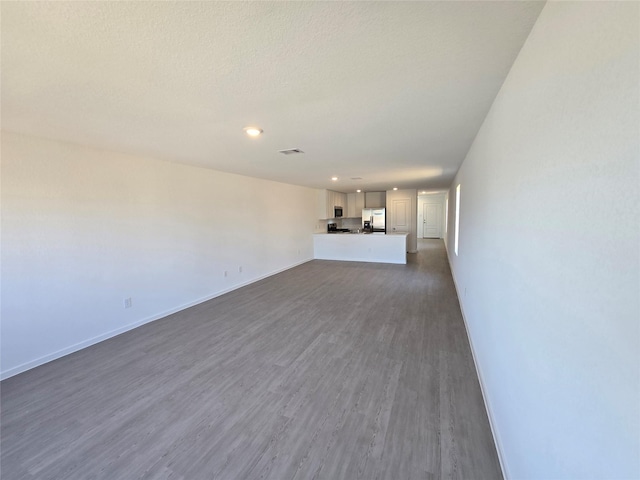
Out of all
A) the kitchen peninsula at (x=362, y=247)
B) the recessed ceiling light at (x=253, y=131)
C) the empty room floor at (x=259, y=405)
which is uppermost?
the recessed ceiling light at (x=253, y=131)

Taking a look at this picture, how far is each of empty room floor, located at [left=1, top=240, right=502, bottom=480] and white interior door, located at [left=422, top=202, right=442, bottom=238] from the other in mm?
10266

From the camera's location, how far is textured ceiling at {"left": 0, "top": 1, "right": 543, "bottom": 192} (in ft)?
3.45

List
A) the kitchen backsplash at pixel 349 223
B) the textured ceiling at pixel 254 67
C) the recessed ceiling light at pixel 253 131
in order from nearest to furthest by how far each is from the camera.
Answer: the textured ceiling at pixel 254 67
the recessed ceiling light at pixel 253 131
the kitchen backsplash at pixel 349 223

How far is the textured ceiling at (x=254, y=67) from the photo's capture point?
1.05 metres

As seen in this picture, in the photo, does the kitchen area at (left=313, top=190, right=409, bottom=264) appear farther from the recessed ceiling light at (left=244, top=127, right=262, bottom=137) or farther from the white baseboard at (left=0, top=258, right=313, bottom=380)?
the recessed ceiling light at (left=244, top=127, right=262, bottom=137)

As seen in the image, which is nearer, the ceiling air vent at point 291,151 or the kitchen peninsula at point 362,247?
the ceiling air vent at point 291,151

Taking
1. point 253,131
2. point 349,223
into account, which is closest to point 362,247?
point 349,223

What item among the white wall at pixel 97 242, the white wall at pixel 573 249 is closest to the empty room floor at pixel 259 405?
the white wall at pixel 97 242

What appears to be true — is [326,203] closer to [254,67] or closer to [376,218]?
[376,218]

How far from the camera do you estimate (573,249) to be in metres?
0.80

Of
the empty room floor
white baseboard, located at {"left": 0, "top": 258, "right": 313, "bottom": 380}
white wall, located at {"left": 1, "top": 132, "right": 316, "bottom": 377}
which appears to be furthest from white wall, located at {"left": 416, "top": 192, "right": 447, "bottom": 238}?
white baseboard, located at {"left": 0, "top": 258, "right": 313, "bottom": 380}

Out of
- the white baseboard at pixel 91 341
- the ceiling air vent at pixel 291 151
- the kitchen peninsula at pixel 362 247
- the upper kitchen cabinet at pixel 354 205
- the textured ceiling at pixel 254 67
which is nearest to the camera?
the textured ceiling at pixel 254 67

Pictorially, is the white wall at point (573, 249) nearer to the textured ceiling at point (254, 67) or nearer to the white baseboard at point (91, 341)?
the textured ceiling at point (254, 67)

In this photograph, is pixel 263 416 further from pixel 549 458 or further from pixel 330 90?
pixel 330 90
